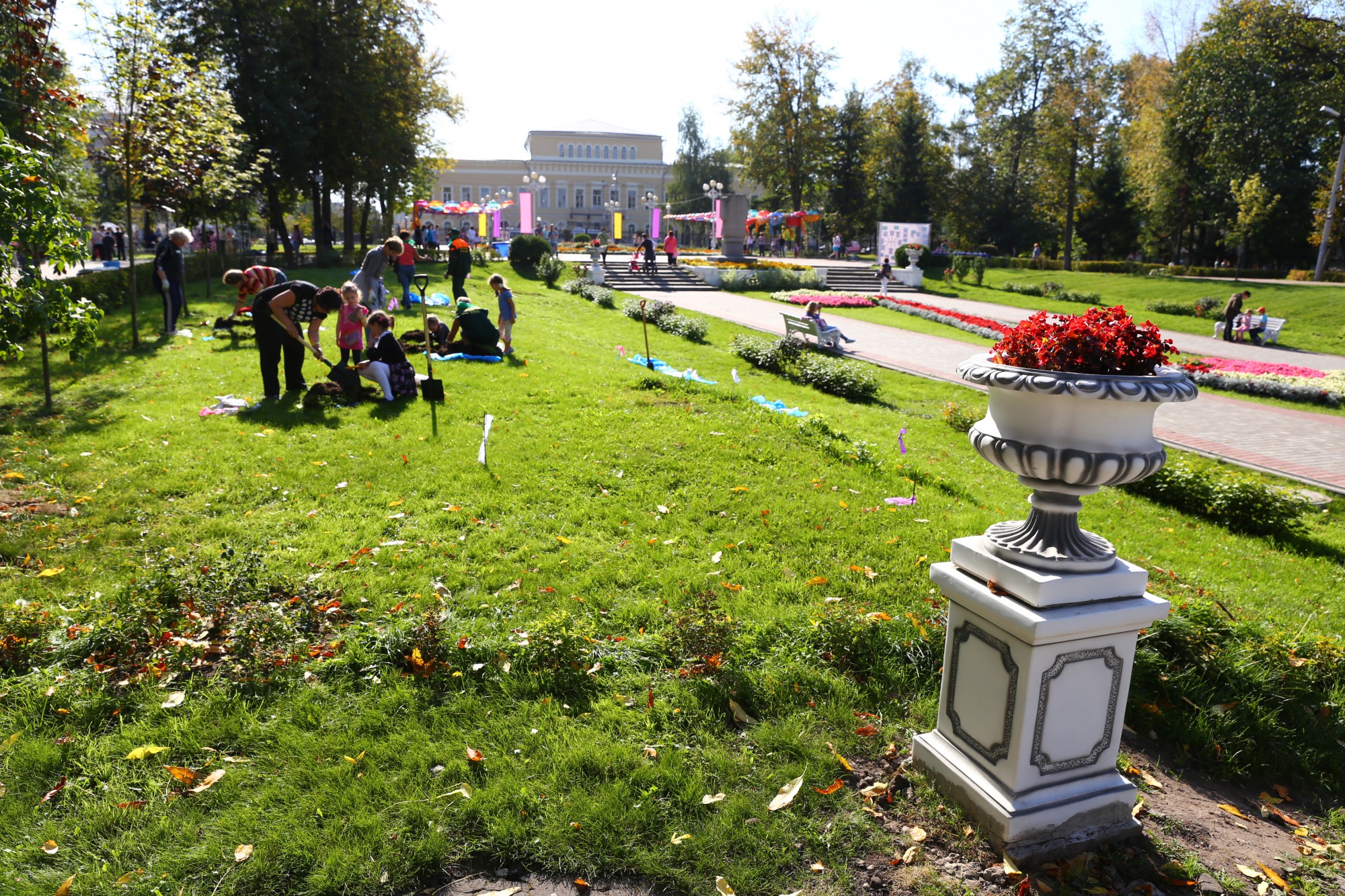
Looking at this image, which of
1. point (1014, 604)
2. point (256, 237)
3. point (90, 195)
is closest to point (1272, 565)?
point (1014, 604)

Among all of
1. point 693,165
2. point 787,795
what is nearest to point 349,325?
point 787,795

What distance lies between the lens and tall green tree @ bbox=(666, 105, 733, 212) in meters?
77.9

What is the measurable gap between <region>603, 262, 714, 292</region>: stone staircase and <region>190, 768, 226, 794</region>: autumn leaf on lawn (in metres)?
25.3

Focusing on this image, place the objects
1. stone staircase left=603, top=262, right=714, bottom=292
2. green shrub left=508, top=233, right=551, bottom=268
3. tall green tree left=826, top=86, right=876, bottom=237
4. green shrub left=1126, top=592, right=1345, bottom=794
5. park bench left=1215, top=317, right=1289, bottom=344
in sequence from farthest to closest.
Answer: tall green tree left=826, top=86, right=876, bottom=237, stone staircase left=603, top=262, right=714, bottom=292, green shrub left=508, top=233, right=551, bottom=268, park bench left=1215, top=317, right=1289, bottom=344, green shrub left=1126, top=592, right=1345, bottom=794

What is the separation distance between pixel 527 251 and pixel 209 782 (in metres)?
26.4

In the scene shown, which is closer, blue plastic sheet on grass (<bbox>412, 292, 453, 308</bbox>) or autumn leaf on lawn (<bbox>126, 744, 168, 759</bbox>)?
autumn leaf on lawn (<bbox>126, 744, 168, 759</bbox>)

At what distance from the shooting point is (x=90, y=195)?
18.3 meters

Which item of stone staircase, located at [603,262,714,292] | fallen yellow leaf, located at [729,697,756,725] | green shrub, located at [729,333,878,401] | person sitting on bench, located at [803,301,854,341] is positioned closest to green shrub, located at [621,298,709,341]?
green shrub, located at [729,333,878,401]

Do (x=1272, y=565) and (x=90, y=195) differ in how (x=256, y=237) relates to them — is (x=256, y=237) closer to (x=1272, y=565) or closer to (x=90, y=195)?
(x=90, y=195)

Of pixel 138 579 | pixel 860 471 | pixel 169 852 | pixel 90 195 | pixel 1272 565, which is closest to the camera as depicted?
pixel 169 852

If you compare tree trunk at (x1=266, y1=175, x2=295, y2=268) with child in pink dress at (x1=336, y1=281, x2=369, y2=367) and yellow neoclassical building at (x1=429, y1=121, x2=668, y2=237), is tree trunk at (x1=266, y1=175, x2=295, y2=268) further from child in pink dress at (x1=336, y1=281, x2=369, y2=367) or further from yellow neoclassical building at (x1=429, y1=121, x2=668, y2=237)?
yellow neoclassical building at (x1=429, y1=121, x2=668, y2=237)

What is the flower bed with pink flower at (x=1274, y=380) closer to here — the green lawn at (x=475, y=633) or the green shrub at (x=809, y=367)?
the green shrub at (x=809, y=367)

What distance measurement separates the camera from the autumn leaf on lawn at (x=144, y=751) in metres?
3.41

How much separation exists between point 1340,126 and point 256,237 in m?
68.3
